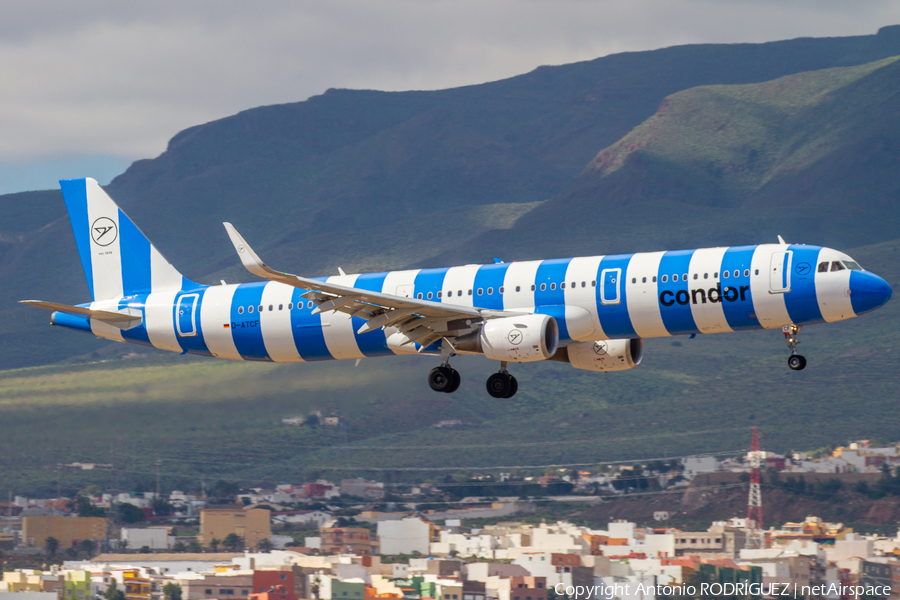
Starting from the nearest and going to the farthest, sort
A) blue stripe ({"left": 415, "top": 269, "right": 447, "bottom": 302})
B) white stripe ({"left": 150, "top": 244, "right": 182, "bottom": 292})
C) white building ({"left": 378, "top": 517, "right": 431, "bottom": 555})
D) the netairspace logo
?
blue stripe ({"left": 415, "top": 269, "right": 447, "bottom": 302}) < white stripe ({"left": 150, "top": 244, "right": 182, "bottom": 292}) < the netairspace logo < white building ({"left": 378, "top": 517, "right": 431, "bottom": 555})

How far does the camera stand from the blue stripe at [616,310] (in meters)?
46.2

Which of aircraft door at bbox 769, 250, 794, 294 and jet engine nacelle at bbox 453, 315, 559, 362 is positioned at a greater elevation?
aircraft door at bbox 769, 250, 794, 294

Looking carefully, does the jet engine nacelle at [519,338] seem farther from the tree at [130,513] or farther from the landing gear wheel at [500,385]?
the tree at [130,513]

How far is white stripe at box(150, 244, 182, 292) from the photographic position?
183ft

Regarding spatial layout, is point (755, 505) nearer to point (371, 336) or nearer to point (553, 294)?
point (371, 336)

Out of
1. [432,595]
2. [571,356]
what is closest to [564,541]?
[432,595]

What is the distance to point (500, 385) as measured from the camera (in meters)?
49.5

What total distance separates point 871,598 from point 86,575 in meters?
68.9

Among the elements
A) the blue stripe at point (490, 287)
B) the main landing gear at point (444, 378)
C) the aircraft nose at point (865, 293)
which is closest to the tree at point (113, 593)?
the main landing gear at point (444, 378)

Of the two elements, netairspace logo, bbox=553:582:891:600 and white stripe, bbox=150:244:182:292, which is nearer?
white stripe, bbox=150:244:182:292

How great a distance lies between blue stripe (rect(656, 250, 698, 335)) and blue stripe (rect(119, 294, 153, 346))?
2194 centimetres

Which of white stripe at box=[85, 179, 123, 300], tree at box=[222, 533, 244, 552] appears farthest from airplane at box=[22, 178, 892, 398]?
tree at box=[222, 533, 244, 552]

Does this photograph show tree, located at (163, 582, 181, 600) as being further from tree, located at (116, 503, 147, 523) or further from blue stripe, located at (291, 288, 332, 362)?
blue stripe, located at (291, 288, 332, 362)

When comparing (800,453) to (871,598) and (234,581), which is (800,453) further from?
(234,581)
